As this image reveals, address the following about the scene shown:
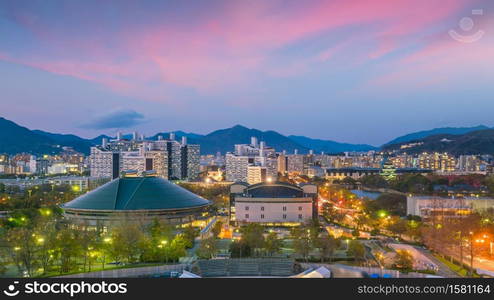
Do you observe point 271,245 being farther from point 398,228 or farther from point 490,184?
point 490,184

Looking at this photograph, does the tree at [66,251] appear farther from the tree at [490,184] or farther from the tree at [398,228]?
the tree at [490,184]

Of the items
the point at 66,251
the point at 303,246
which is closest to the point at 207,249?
the point at 303,246

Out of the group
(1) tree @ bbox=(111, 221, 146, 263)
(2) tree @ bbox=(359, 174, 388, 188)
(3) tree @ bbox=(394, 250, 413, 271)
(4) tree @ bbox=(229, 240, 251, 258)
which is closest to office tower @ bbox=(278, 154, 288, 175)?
(2) tree @ bbox=(359, 174, 388, 188)

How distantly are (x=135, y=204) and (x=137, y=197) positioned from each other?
2.10 ft

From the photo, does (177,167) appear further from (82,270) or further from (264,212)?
(82,270)

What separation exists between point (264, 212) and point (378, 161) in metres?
84.2

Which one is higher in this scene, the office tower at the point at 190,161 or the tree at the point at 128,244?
the office tower at the point at 190,161

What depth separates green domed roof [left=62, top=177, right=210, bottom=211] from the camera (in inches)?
964

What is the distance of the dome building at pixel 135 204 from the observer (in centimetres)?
2405

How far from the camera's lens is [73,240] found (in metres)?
15.9

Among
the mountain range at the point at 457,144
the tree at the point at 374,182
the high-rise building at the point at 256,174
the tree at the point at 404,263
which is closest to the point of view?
the tree at the point at 404,263

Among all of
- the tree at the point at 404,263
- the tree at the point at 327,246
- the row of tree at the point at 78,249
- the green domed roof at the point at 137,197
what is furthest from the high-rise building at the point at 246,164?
the tree at the point at 404,263

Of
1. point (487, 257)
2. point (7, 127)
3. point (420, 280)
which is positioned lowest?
point (487, 257)

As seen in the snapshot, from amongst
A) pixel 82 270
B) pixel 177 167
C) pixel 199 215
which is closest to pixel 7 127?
pixel 177 167
